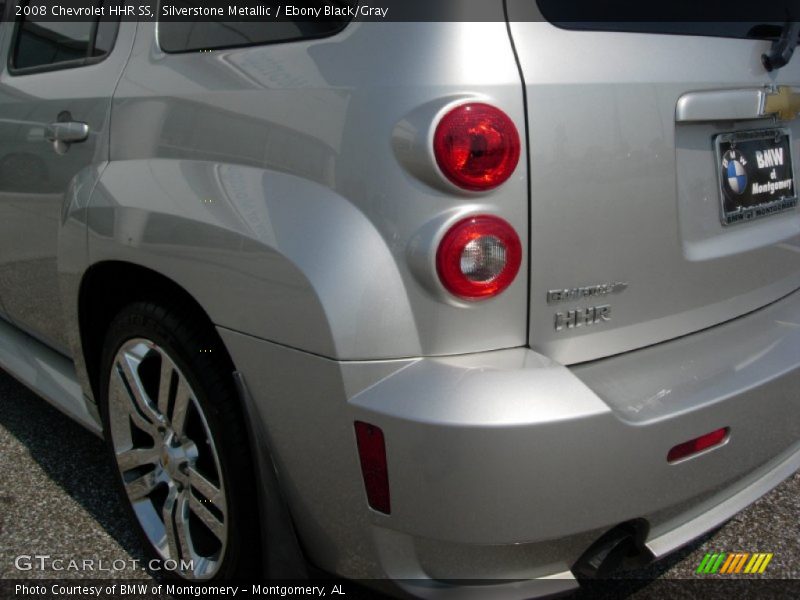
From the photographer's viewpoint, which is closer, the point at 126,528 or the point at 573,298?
the point at 573,298

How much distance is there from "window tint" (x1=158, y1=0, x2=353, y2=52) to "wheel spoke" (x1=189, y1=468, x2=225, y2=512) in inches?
40.1

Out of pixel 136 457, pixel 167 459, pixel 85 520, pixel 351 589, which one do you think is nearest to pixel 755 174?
pixel 351 589

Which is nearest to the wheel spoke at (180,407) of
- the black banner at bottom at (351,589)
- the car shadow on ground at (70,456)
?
the black banner at bottom at (351,589)

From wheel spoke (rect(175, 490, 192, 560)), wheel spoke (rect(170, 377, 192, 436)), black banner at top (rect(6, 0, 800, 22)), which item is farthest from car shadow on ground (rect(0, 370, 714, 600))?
black banner at top (rect(6, 0, 800, 22))

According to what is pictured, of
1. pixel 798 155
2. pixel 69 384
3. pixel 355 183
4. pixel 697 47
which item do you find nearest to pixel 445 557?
pixel 355 183

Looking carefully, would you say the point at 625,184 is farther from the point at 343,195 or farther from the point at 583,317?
the point at 343,195

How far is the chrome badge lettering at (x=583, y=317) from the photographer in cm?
158

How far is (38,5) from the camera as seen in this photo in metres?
2.61

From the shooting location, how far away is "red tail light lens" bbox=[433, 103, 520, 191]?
4.67 ft

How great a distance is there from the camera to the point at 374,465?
1501mm

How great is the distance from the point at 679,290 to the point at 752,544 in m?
1.07

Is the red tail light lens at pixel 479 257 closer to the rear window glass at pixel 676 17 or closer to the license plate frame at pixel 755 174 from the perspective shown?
the rear window glass at pixel 676 17

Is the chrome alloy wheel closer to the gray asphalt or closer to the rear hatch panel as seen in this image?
the gray asphalt

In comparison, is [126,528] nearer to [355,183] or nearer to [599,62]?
[355,183]
